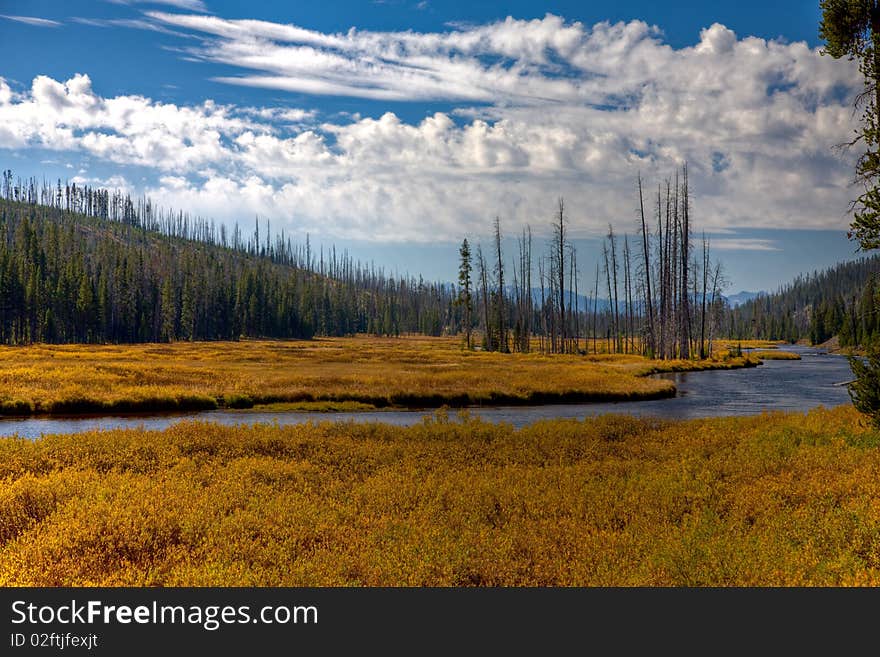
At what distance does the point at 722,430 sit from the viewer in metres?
19.7

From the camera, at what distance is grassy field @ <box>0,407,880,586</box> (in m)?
7.91

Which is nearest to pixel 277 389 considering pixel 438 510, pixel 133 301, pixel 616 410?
pixel 616 410

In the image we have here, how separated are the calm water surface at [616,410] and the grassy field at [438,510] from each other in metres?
8.00

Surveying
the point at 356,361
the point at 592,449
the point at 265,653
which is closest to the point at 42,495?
the point at 265,653

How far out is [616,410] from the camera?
31141mm

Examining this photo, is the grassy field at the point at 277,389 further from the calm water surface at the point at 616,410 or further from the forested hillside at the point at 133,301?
the forested hillside at the point at 133,301

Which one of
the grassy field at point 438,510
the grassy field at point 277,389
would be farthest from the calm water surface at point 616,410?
the grassy field at point 438,510

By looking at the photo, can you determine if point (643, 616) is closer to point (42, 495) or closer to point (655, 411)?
point (42, 495)

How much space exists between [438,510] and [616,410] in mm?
22413

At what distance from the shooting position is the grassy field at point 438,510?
7.91m

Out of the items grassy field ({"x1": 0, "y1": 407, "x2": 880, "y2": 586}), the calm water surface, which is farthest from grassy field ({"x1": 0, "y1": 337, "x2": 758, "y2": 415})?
grassy field ({"x1": 0, "y1": 407, "x2": 880, "y2": 586})

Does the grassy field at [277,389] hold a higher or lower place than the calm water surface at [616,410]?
higher

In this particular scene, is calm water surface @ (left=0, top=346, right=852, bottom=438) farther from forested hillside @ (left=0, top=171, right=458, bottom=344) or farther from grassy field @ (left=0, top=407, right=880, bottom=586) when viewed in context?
forested hillside @ (left=0, top=171, right=458, bottom=344)

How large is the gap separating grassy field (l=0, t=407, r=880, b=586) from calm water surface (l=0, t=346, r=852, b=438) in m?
8.00
